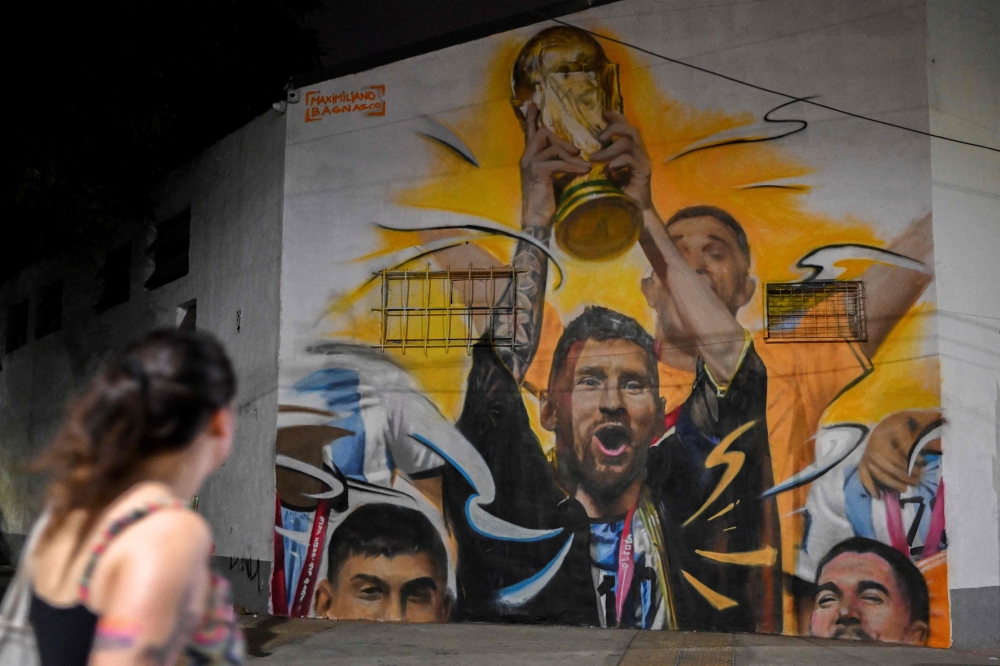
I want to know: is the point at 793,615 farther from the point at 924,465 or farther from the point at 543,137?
the point at 543,137

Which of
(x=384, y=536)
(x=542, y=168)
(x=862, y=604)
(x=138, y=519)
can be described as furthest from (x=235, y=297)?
(x=138, y=519)

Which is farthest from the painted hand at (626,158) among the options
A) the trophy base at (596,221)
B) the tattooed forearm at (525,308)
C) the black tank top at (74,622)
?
the black tank top at (74,622)

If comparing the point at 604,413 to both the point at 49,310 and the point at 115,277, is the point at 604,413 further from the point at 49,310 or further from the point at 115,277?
the point at 49,310

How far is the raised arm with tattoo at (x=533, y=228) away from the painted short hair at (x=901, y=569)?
3479mm

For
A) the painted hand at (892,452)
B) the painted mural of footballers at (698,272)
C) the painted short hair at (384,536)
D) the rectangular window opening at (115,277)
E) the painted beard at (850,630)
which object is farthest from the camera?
the rectangular window opening at (115,277)

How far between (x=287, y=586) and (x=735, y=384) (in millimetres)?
5011

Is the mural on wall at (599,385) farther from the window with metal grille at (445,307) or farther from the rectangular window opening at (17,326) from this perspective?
the rectangular window opening at (17,326)

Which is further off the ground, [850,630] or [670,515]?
[670,515]

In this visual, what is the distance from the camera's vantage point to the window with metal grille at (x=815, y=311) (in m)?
9.61

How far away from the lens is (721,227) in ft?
32.6

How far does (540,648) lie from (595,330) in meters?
3.20

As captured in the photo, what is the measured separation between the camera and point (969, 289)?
9.43 meters

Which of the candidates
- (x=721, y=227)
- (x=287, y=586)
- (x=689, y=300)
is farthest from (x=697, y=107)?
(x=287, y=586)

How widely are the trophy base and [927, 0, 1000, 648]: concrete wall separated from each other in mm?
2976
